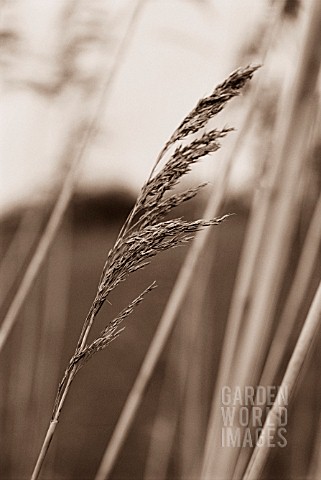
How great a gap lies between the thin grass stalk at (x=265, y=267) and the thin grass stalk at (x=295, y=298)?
4.1 inches

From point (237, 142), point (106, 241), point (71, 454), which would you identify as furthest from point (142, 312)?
point (237, 142)

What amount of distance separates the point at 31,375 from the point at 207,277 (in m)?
0.49

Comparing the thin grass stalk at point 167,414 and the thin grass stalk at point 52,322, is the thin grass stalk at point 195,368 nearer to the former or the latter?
the thin grass stalk at point 167,414

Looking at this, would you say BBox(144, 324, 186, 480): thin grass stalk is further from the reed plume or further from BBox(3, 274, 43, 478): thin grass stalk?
the reed plume

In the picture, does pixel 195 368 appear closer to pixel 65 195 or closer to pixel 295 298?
pixel 295 298

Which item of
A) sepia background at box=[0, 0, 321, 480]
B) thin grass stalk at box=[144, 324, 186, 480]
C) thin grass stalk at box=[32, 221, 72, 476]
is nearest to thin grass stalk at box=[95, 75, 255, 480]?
sepia background at box=[0, 0, 321, 480]

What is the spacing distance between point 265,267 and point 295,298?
27 centimetres

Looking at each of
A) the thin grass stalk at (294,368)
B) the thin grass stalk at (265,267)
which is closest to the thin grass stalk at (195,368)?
the thin grass stalk at (265,267)

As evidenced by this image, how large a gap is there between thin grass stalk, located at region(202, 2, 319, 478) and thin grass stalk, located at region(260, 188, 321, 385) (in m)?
0.10

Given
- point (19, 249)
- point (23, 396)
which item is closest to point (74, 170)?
point (19, 249)

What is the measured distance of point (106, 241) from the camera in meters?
3.29

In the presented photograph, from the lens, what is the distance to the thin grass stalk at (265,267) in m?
0.64

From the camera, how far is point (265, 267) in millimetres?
665

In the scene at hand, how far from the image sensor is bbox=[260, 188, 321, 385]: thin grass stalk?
2.77ft
